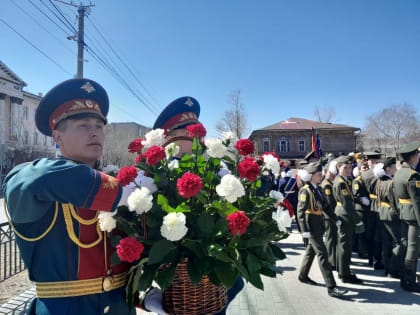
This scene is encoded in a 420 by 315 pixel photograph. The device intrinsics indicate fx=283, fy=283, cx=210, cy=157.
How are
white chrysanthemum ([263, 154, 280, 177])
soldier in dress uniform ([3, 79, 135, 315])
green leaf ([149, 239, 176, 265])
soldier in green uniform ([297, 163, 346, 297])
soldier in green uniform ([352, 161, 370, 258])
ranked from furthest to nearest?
soldier in green uniform ([352, 161, 370, 258]), soldier in green uniform ([297, 163, 346, 297]), white chrysanthemum ([263, 154, 280, 177]), green leaf ([149, 239, 176, 265]), soldier in dress uniform ([3, 79, 135, 315])

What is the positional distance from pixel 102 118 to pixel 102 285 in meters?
0.94

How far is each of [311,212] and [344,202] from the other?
74cm

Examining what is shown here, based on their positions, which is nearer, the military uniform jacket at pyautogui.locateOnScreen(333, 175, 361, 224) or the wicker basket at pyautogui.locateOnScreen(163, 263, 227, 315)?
the wicker basket at pyautogui.locateOnScreen(163, 263, 227, 315)

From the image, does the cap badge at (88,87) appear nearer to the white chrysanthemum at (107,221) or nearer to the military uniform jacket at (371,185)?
the white chrysanthemum at (107,221)

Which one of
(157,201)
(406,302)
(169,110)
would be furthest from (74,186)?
(406,302)

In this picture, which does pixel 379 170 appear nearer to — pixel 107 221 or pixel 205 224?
pixel 205 224

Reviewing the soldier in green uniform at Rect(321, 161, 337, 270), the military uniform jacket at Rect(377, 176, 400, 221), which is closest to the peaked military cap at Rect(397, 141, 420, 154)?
the military uniform jacket at Rect(377, 176, 400, 221)

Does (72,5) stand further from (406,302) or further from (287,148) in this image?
(287,148)

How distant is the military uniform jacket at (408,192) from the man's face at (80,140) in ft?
15.5

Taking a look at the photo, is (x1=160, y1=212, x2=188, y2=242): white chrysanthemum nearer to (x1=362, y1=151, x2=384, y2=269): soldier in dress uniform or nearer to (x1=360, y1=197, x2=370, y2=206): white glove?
(x1=362, y1=151, x2=384, y2=269): soldier in dress uniform

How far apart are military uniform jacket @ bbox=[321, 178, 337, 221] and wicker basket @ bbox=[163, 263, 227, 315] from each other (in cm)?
413

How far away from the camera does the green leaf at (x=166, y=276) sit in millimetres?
1204

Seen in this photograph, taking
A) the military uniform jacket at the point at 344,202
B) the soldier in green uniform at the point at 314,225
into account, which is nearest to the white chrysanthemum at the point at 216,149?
the soldier in green uniform at the point at 314,225

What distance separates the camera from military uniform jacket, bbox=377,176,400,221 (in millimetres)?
5037
